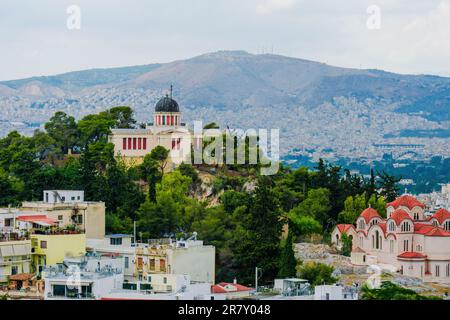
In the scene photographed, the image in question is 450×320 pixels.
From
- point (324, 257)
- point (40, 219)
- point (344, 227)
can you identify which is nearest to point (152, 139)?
point (344, 227)

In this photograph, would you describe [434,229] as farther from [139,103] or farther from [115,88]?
[115,88]

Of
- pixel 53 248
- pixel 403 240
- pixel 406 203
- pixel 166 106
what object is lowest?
pixel 403 240

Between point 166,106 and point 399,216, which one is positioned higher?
point 166,106

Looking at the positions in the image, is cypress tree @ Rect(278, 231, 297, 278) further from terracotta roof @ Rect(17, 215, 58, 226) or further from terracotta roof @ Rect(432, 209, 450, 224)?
terracotta roof @ Rect(432, 209, 450, 224)

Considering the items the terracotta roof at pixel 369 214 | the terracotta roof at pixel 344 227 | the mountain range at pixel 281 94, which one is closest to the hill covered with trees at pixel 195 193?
the terracotta roof at pixel 344 227

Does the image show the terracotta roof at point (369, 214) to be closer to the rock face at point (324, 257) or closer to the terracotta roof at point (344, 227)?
the terracotta roof at point (344, 227)

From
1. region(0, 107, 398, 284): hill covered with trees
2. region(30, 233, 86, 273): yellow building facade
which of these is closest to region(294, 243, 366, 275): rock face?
region(0, 107, 398, 284): hill covered with trees

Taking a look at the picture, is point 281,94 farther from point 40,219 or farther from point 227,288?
point 227,288

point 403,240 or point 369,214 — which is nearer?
point 403,240
